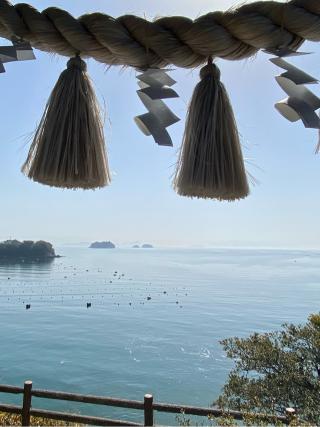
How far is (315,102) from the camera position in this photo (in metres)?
0.52

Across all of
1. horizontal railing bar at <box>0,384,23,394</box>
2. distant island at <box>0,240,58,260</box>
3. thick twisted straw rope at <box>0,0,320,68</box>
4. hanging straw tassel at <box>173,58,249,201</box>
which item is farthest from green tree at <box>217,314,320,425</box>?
distant island at <box>0,240,58,260</box>

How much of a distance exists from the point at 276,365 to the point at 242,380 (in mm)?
649

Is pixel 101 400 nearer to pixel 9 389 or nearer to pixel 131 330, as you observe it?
pixel 9 389

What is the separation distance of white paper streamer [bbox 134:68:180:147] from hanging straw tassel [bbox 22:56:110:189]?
11cm

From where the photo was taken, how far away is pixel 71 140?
604 millimetres

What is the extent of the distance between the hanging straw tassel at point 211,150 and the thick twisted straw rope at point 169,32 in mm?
61

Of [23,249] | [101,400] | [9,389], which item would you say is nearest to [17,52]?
[101,400]

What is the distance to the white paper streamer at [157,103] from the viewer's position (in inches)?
20.9

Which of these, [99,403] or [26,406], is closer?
[99,403]

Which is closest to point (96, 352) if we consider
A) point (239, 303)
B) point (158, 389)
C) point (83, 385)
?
point (83, 385)

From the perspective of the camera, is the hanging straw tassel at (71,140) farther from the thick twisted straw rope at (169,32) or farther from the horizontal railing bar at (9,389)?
the horizontal railing bar at (9,389)

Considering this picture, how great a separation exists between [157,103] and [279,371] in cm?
706

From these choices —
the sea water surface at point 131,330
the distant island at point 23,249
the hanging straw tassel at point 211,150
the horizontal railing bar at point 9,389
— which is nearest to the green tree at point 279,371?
the horizontal railing bar at point 9,389

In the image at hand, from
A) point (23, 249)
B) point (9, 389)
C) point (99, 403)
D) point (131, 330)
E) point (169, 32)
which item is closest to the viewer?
point (169, 32)
